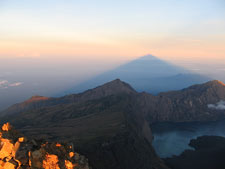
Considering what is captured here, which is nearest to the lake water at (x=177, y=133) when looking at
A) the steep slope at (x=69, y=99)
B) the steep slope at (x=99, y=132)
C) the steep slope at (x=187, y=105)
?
the steep slope at (x=187, y=105)

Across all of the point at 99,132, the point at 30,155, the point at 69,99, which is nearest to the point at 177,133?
the point at 69,99

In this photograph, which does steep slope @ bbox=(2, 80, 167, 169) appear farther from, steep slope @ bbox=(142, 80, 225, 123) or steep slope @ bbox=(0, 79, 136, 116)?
steep slope @ bbox=(142, 80, 225, 123)

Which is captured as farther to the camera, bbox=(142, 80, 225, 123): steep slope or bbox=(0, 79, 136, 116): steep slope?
bbox=(142, 80, 225, 123): steep slope

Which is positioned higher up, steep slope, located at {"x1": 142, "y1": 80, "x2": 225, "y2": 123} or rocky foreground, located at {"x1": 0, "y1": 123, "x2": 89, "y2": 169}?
rocky foreground, located at {"x1": 0, "y1": 123, "x2": 89, "y2": 169}

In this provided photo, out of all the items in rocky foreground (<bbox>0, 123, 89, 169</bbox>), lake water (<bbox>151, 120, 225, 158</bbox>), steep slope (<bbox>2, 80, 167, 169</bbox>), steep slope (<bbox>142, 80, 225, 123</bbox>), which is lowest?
lake water (<bbox>151, 120, 225, 158</bbox>)

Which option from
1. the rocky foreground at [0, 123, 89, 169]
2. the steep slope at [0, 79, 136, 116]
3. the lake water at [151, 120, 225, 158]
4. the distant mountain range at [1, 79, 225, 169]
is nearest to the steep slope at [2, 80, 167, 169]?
the distant mountain range at [1, 79, 225, 169]

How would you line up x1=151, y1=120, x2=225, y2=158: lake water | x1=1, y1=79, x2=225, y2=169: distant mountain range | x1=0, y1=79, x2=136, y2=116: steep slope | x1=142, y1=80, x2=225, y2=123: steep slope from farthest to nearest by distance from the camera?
1. x1=142, y1=80, x2=225, y2=123: steep slope
2. x1=0, y1=79, x2=136, y2=116: steep slope
3. x1=151, y1=120, x2=225, y2=158: lake water
4. x1=1, y1=79, x2=225, y2=169: distant mountain range

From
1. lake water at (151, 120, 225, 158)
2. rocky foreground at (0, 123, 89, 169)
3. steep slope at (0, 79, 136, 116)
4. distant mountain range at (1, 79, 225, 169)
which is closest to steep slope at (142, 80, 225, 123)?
distant mountain range at (1, 79, 225, 169)

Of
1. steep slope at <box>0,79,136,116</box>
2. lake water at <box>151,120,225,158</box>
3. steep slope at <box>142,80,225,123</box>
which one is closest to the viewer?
lake water at <box>151,120,225,158</box>
